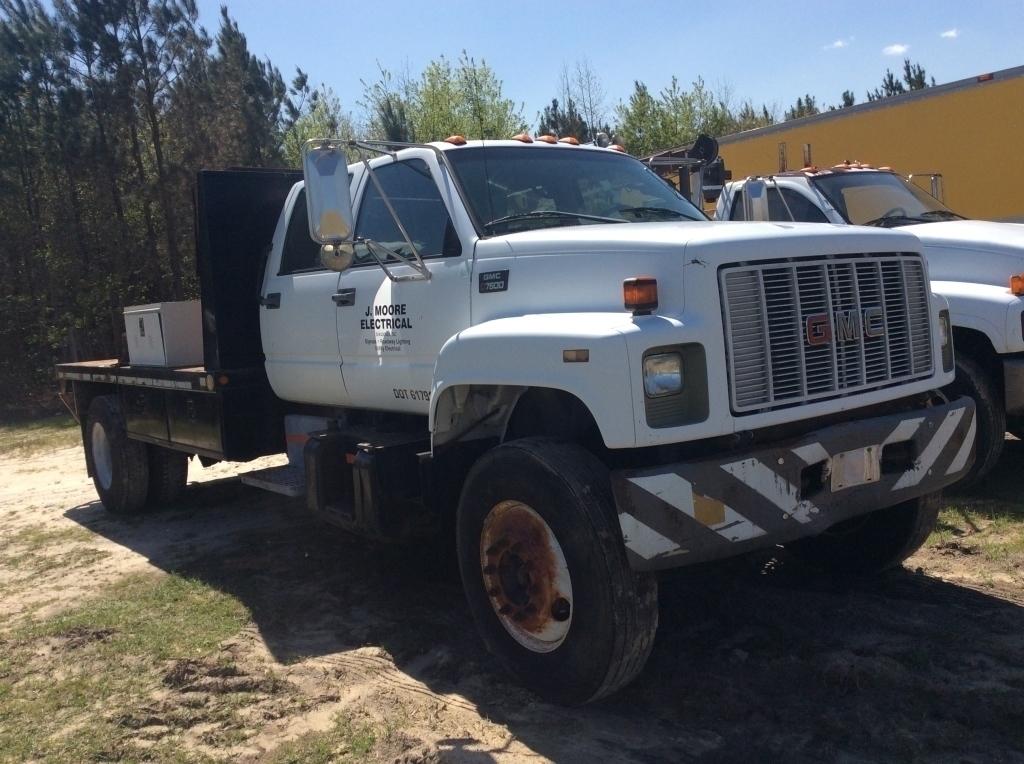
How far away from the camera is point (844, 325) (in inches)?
152

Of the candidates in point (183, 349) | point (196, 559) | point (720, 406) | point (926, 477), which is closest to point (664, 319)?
point (720, 406)

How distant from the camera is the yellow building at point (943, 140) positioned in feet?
33.1

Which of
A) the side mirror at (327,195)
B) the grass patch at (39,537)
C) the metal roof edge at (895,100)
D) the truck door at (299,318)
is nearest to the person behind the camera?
the side mirror at (327,195)

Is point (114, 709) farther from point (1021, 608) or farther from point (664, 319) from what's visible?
point (1021, 608)

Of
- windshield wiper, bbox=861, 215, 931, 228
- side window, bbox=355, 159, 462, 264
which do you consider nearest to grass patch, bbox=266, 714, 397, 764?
side window, bbox=355, 159, 462, 264

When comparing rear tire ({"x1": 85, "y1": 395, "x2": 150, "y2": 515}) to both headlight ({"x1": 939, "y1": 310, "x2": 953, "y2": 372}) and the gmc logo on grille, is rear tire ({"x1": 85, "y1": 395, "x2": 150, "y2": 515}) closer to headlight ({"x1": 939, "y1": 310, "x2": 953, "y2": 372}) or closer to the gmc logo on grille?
the gmc logo on grille

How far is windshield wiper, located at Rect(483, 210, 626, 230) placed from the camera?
14.8 feet

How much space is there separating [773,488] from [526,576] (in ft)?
3.40

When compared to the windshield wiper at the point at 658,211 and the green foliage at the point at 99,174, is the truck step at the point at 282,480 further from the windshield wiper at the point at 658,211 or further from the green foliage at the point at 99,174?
the green foliage at the point at 99,174

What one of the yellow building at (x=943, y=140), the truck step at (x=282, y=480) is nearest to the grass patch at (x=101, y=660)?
the truck step at (x=282, y=480)

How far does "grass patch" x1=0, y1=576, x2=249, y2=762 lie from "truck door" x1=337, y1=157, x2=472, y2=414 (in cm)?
148

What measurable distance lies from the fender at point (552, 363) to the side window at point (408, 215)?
69 centimetres

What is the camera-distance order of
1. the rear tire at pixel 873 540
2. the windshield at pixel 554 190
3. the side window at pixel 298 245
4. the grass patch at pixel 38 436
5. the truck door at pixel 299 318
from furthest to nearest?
the grass patch at pixel 38 436
the side window at pixel 298 245
the truck door at pixel 299 318
the rear tire at pixel 873 540
the windshield at pixel 554 190

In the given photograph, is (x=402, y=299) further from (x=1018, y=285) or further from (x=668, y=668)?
(x=1018, y=285)
